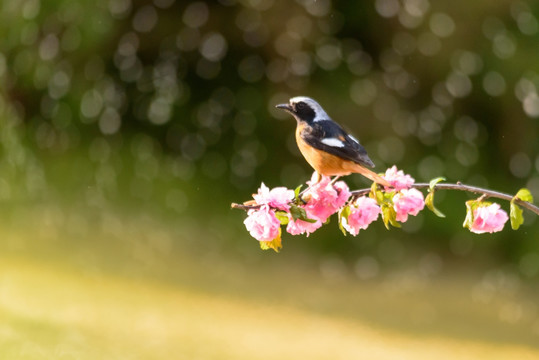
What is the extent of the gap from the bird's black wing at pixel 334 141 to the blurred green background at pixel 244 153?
2762 mm

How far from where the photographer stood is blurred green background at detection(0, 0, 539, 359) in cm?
505

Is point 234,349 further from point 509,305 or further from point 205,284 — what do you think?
point 509,305

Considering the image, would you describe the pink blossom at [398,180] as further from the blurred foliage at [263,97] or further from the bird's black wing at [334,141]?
the blurred foliage at [263,97]

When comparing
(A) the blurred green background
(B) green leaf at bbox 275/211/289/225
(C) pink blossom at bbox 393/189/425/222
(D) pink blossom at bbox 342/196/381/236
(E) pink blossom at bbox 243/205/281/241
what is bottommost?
(E) pink blossom at bbox 243/205/281/241

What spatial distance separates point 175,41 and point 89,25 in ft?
1.98

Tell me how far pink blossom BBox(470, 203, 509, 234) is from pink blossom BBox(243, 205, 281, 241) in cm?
47

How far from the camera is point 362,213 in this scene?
72.5 inches

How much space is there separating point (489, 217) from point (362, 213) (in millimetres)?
295

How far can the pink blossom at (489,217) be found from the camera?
6.14 feet

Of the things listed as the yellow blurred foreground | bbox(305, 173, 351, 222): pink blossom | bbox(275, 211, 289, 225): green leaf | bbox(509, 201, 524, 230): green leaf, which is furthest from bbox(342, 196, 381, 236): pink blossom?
the yellow blurred foreground

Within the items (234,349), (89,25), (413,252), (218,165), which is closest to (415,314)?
(413,252)

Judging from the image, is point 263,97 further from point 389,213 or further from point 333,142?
point 389,213

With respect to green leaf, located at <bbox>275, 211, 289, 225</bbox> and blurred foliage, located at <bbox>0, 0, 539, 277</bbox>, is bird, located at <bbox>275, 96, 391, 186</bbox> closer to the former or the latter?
green leaf, located at <bbox>275, 211, 289, 225</bbox>

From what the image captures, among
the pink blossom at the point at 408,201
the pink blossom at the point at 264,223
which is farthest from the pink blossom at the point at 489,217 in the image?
the pink blossom at the point at 264,223
